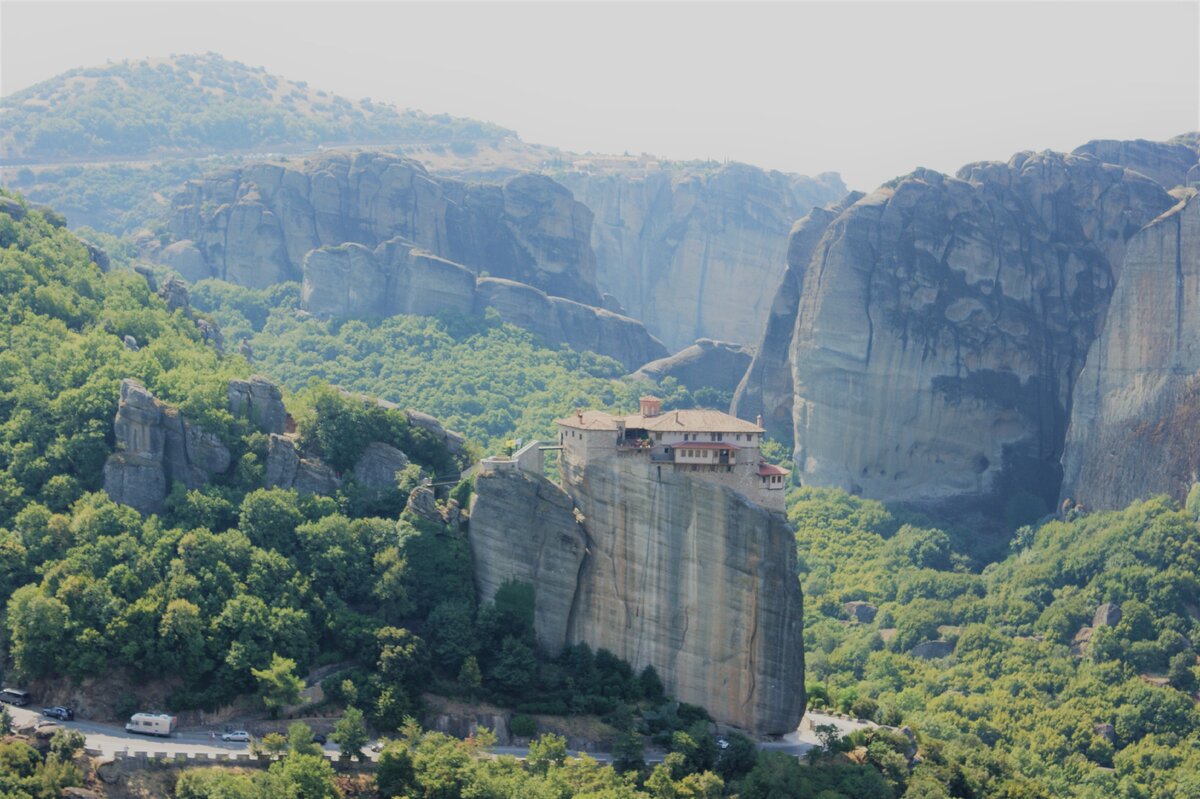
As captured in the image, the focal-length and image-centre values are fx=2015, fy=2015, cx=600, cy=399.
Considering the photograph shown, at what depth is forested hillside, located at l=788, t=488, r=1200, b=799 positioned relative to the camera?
329ft

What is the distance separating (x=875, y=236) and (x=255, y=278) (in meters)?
54.0

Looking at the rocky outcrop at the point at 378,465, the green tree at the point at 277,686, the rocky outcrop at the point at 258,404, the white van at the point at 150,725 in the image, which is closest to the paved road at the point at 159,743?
the white van at the point at 150,725

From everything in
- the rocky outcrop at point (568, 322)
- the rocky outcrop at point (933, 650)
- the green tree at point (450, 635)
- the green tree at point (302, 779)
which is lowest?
the rocky outcrop at point (933, 650)

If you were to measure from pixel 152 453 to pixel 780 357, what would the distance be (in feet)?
245

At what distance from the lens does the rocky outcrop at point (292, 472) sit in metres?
92.8

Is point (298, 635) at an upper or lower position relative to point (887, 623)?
upper

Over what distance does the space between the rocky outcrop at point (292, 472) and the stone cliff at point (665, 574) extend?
301 inches

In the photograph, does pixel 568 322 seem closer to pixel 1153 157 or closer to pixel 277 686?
pixel 1153 157

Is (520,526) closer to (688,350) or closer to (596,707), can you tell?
(596,707)

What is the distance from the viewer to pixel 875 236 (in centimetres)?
14738

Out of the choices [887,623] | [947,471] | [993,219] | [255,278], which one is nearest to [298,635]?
[887,623]

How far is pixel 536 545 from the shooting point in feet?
295

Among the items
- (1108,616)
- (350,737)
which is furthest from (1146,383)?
(350,737)

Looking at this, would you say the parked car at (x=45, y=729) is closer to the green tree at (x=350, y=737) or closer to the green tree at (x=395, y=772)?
the green tree at (x=350, y=737)
